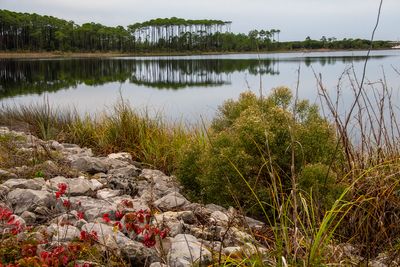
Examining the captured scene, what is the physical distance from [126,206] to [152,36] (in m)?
114

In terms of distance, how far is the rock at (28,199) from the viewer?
150 inches

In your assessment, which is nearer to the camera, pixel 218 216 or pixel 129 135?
pixel 218 216

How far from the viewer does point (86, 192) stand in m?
4.48

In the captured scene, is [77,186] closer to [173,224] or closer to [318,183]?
[173,224]

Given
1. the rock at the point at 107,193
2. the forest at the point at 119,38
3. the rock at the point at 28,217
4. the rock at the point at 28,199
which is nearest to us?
the rock at the point at 28,217

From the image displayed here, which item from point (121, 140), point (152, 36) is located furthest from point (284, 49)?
point (121, 140)

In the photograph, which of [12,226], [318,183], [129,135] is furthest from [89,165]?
[318,183]

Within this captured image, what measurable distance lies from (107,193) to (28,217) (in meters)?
1.05

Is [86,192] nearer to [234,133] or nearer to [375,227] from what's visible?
[234,133]

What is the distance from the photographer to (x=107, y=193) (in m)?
4.59

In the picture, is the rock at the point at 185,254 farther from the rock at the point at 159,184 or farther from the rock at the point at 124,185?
the rock at the point at 124,185

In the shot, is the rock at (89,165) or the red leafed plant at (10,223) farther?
the rock at (89,165)

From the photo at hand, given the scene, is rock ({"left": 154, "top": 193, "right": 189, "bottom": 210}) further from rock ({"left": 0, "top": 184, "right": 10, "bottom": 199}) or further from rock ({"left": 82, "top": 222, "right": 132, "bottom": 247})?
rock ({"left": 0, "top": 184, "right": 10, "bottom": 199})

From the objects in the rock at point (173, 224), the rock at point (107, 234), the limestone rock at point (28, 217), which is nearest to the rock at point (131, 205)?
the rock at point (173, 224)
